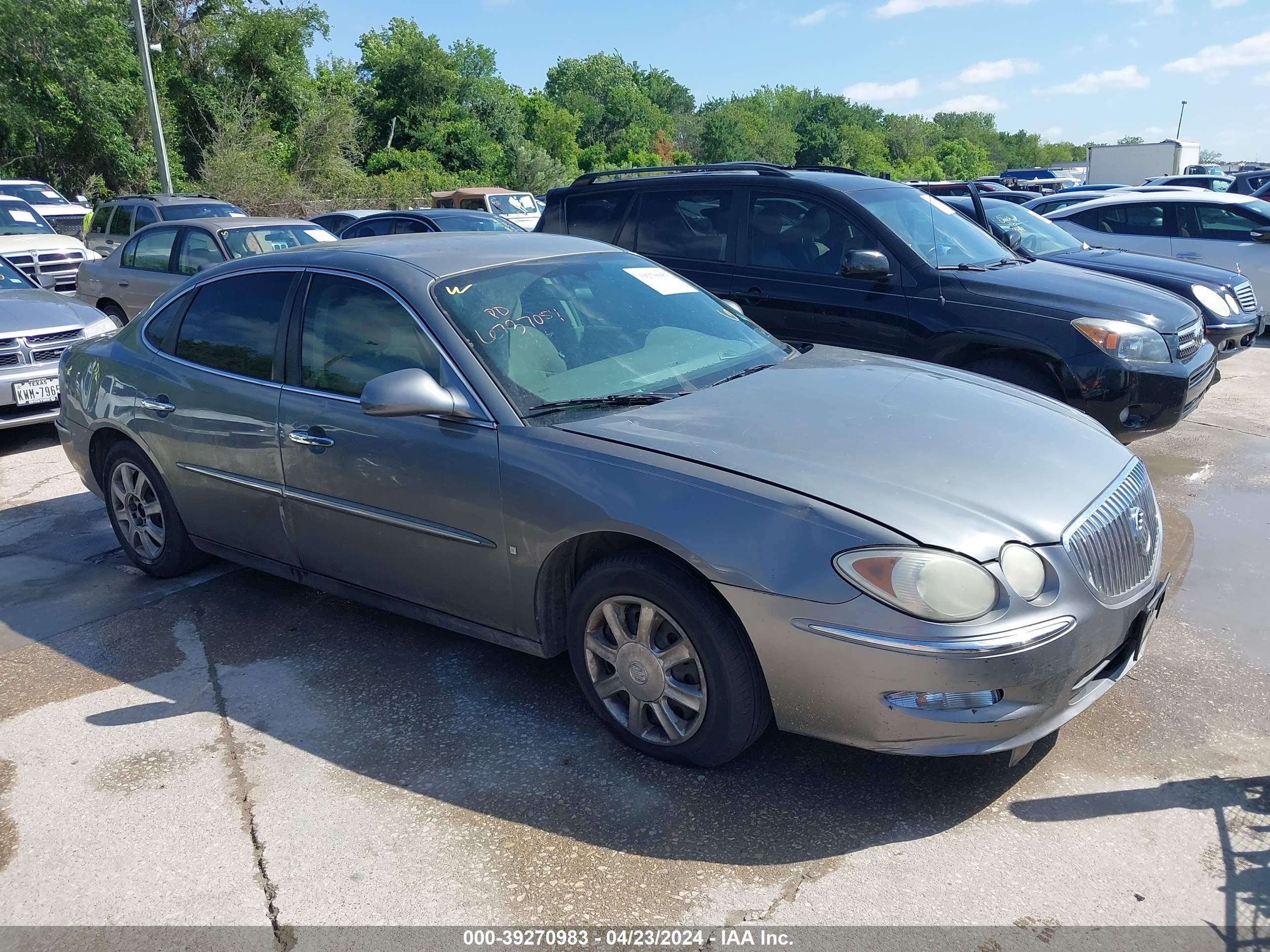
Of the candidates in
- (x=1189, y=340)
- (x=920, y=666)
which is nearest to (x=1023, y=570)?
(x=920, y=666)

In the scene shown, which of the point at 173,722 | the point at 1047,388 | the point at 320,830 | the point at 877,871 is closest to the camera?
the point at 877,871

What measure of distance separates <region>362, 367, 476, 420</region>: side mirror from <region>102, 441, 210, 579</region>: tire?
6.32 feet

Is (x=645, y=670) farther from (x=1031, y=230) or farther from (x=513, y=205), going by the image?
(x=513, y=205)

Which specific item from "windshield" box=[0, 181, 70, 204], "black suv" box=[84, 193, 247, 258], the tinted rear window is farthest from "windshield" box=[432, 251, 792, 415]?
"windshield" box=[0, 181, 70, 204]

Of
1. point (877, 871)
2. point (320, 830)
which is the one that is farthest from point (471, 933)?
point (877, 871)

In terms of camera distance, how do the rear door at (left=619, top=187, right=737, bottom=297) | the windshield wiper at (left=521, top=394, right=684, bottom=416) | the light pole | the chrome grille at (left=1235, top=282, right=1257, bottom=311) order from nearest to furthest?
1. the windshield wiper at (left=521, top=394, right=684, bottom=416)
2. the rear door at (left=619, top=187, right=737, bottom=297)
3. the chrome grille at (left=1235, top=282, right=1257, bottom=311)
4. the light pole

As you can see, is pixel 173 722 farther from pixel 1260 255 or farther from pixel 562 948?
pixel 1260 255

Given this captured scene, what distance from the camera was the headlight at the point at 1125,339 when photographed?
5.74 m

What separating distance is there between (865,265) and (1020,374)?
1112 millimetres

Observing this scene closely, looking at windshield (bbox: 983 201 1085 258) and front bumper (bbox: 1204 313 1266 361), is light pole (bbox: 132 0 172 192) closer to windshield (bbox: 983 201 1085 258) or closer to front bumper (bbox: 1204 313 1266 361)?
windshield (bbox: 983 201 1085 258)

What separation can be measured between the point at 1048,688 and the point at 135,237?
10.9 m

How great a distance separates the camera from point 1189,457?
6.97 m

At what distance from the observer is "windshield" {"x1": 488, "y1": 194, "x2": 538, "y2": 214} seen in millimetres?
24734

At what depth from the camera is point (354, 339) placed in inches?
160
